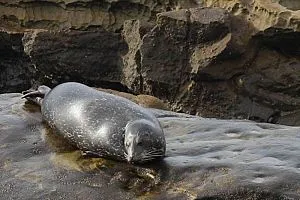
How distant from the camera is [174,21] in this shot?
12625 millimetres

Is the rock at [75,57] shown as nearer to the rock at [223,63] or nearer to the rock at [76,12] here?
the rock at [223,63]

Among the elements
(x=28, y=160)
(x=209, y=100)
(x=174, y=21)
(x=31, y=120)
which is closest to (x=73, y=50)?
(x=174, y=21)

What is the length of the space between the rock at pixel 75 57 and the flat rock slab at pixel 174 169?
27.5 ft

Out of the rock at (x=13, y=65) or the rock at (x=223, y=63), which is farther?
the rock at (x=13, y=65)

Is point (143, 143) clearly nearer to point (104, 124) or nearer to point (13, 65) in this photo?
point (104, 124)

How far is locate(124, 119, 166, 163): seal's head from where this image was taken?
188 inches

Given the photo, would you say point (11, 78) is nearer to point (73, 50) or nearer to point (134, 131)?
point (73, 50)

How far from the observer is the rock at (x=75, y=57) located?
46.6 feet

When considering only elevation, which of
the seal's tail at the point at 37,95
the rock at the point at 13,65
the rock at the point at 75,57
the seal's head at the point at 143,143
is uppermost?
the seal's head at the point at 143,143

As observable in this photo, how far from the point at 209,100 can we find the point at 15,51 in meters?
6.74

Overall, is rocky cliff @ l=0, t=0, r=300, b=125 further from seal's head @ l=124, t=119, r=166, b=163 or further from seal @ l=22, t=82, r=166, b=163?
seal's head @ l=124, t=119, r=166, b=163

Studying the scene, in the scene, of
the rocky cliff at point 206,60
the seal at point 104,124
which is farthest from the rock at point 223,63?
the seal at point 104,124

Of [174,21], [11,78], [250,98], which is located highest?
[174,21]

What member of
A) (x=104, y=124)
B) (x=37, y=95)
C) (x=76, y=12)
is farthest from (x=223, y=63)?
(x=104, y=124)
